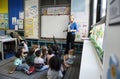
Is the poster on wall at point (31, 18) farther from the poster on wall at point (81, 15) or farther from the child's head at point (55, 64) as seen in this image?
the child's head at point (55, 64)

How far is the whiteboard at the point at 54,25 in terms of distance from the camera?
15.9ft

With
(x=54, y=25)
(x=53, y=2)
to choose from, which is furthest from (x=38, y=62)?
(x=53, y=2)

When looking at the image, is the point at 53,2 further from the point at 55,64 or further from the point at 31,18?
the point at 55,64

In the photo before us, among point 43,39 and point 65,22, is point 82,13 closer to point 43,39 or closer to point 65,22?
point 65,22

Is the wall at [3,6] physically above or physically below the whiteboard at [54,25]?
above

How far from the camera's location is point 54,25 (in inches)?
196

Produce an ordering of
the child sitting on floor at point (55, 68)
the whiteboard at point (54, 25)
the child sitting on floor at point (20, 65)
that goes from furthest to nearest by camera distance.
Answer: the whiteboard at point (54, 25)
the child sitting on floor at point (20, 65)
the child sitting on floor at point (55, 68)

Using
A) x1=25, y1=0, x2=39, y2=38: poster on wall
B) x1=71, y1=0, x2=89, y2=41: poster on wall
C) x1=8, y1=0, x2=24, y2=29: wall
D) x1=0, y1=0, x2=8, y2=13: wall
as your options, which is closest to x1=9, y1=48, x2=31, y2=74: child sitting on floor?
x1=25, y1=0, x2=39, y2=38: poster on wall

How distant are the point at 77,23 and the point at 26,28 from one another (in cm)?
197

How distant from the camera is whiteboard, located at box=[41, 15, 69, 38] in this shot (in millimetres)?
4855

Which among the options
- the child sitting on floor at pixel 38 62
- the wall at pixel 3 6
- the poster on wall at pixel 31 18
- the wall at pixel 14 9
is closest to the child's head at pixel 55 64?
the child sitting on floor at pixel 38 62

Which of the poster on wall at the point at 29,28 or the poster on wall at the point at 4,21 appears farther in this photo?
the poster on wall at the point at 4,21

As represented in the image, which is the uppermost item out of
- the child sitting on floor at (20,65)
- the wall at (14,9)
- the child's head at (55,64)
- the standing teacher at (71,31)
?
the wall at (14,9)

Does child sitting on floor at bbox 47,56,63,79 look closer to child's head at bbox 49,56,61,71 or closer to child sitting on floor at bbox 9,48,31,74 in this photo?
child's head at bbox 49,56,61,71
